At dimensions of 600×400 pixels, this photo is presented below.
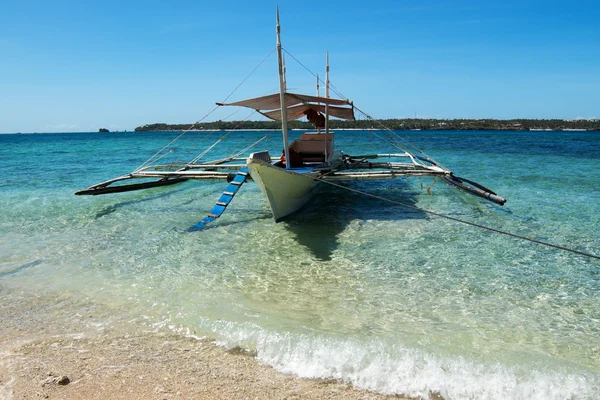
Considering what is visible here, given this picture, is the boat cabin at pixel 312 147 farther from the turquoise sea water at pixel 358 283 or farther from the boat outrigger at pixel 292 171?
the turquoise sea water at pixel 358 283

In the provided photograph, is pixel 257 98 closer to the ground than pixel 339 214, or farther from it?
farther from it

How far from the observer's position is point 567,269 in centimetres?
646

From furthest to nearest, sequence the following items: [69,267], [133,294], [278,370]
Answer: [69,267] < [133,294] < [278,370]

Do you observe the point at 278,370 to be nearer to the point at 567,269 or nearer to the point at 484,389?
the point at 484,389

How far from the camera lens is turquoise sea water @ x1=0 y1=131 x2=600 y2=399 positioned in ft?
13.3

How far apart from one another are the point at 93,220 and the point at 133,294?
5343mm

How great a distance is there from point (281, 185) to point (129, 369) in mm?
5243

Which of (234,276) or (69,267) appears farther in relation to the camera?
(69,267)

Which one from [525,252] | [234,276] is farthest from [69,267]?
[525,252]

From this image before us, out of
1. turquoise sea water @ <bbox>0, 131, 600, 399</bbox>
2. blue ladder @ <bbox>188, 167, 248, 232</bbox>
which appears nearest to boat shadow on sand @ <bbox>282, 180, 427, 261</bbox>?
turquoise sea water @ <bbox>0, 131, 600, 399</bbox>

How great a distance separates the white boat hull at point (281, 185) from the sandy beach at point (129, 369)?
151 inches

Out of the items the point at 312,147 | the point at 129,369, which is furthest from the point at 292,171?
the point at 129,369

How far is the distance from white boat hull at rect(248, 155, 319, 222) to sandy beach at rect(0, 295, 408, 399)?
151 inches

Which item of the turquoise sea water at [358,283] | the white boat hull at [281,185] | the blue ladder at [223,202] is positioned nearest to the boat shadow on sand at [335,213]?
the turquoise sea water at [358,283]
